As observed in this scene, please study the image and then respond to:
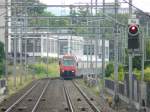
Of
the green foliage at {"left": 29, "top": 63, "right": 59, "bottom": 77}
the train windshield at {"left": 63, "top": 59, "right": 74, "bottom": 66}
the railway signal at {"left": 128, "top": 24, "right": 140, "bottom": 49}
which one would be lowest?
the green foliage at {"left": 29, "top": 63, "right": 59, "bottom": 77}

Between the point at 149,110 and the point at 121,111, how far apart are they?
4.40 m

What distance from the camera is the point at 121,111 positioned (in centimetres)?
3036

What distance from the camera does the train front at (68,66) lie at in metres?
80.1

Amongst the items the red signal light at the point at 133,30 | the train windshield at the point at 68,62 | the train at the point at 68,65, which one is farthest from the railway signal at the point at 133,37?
the train windshield at the point at 68,62

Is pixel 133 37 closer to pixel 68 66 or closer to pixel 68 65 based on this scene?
pixel 68 66

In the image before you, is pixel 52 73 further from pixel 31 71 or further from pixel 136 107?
pixel 136 107

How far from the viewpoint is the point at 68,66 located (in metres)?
80.4

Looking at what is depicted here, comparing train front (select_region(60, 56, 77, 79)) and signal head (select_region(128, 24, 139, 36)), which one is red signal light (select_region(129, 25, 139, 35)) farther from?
train front (select_region(60, 56, 77, 79))

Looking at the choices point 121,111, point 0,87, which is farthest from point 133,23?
point 0,87

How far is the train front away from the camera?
80.1 metres

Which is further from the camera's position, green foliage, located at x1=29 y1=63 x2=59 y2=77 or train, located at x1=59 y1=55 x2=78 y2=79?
green foliage, located at x1=29 y1=63 x2=59 y2=77

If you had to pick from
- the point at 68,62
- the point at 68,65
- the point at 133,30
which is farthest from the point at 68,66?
the point at 133,30

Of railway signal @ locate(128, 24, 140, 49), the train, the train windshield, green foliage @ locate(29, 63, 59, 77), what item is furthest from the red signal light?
green foliage @ locate(29, 63, 59, 77)

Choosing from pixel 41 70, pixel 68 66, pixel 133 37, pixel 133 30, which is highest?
pixel 133 30
